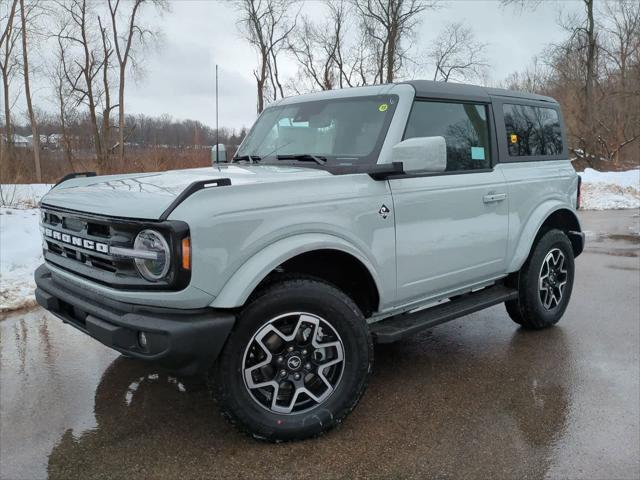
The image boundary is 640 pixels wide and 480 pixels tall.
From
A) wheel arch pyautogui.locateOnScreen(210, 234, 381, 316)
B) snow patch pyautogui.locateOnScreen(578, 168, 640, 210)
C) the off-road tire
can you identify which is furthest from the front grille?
snow patch pyautogui.locateOnScreen(578, 168, 640, 210)

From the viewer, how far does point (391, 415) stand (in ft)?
10.6

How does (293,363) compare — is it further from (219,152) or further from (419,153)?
(219,152)

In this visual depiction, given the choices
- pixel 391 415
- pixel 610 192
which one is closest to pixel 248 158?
pixel 391 415

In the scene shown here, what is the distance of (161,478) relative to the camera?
257cm

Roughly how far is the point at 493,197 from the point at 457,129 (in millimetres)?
584

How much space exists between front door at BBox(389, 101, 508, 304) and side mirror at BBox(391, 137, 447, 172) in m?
0.22

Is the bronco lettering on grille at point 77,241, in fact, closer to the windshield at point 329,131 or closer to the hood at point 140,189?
the hood at point 140,189

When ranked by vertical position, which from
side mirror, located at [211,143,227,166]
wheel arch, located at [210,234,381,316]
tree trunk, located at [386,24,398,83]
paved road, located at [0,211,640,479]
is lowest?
paved road, located at [0,211,640,479]

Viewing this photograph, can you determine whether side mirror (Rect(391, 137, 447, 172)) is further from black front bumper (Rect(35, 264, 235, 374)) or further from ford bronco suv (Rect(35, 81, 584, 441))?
black front bumper (Rect(35, 264, 235, 374))

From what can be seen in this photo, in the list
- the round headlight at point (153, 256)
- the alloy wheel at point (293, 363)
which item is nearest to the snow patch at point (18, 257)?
the round headlight at point (153, 256)

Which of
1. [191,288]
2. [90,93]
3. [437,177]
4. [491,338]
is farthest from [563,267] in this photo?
[90,93]

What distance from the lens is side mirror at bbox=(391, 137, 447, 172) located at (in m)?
3.07

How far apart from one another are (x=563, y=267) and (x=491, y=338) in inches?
39.1

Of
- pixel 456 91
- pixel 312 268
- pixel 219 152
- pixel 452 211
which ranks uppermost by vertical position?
pixel 456 91
